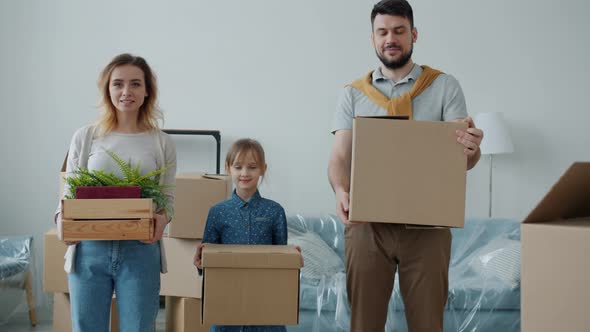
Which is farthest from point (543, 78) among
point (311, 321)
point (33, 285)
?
point (33, 285)

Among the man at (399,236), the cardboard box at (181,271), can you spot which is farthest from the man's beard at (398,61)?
the cardboard box at (181,271)

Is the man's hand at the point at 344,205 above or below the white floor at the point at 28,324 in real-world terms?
above

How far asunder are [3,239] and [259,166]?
205 centimetres

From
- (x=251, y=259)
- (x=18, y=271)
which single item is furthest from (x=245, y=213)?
(x=18, y=271)

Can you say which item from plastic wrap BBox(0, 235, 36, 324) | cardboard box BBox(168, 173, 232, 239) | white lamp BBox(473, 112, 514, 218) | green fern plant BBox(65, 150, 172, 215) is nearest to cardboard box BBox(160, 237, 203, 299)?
cardboard box BBox(168, 173, 232, 239)

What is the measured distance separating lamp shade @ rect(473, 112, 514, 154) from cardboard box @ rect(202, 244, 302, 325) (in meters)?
2.37

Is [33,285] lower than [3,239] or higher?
lower

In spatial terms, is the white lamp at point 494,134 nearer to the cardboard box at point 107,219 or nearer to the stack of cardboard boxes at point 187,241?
the stack of cardboard boxes at point 187,241

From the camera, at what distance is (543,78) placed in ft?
14.1

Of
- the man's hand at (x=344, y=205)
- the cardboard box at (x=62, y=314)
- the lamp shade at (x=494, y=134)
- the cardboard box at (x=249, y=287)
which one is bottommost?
the cardboard box at (x=62, y=314)

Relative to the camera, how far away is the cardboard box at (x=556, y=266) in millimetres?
1103

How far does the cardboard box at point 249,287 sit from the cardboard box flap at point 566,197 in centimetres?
82

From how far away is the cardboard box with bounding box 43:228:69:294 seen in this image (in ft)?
10.2

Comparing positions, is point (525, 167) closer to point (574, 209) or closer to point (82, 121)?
point (82, 121)
